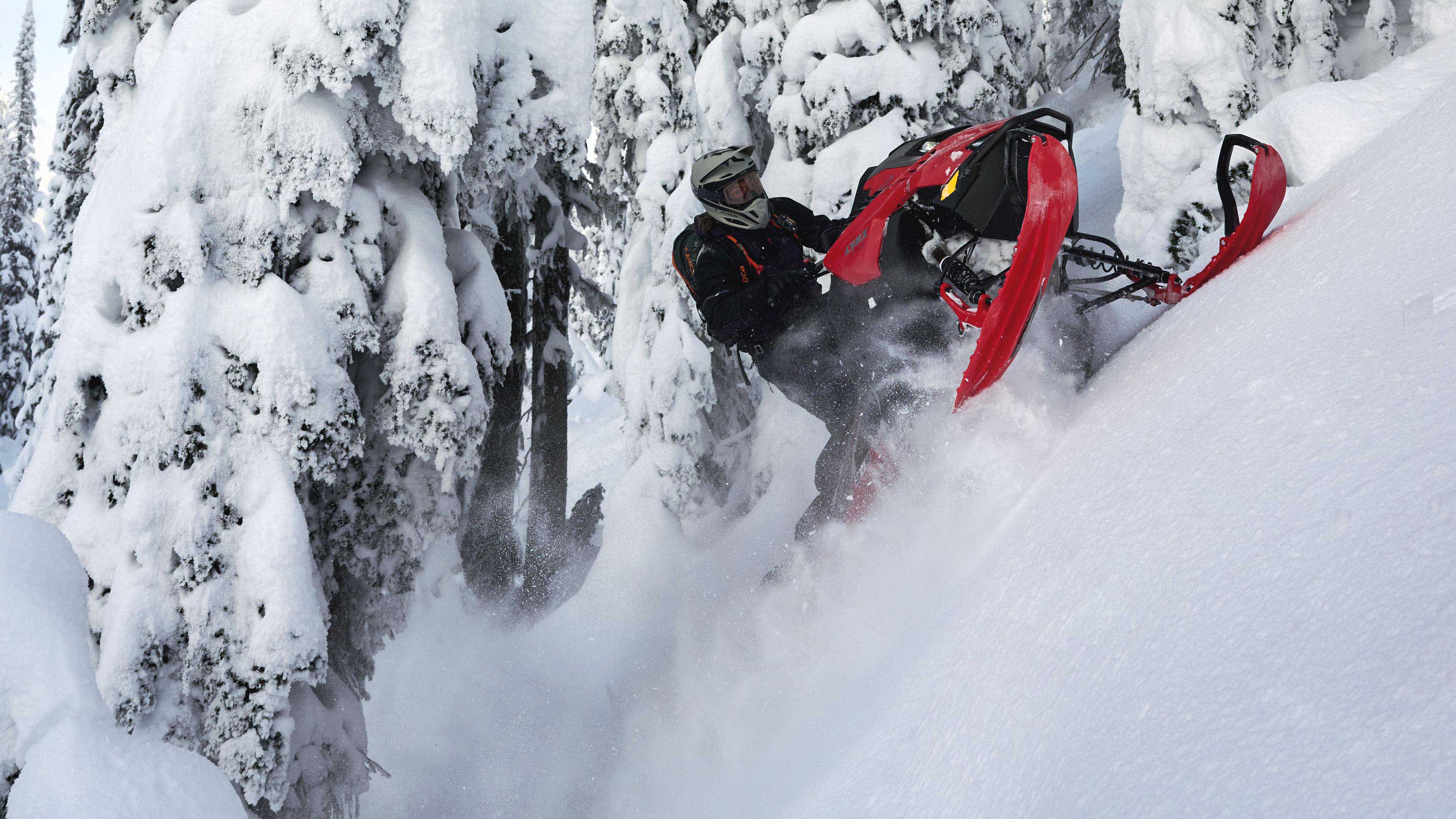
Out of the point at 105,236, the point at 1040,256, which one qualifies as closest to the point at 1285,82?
the point at 1040,256

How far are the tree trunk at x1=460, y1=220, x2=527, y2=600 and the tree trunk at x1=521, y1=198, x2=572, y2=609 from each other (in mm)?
728

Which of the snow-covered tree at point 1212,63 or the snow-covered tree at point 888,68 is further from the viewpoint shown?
the snow-covered tree at point 888,68

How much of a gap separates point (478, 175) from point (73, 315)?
96.0 inches

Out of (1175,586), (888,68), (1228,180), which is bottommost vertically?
(888,68)

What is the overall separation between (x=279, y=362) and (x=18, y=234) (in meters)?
29.0

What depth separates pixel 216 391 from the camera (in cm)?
495

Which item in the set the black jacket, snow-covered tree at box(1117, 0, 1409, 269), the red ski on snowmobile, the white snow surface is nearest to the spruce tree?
snow-covered tree at box(1117, 0, 1409, 269)

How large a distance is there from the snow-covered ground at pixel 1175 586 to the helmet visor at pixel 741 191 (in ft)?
5.90

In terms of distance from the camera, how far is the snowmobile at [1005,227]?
12.5 ft

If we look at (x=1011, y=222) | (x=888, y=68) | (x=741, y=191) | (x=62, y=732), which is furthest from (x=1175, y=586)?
(x=888, y=68)

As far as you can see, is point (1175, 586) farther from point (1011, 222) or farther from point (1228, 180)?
point (1228, 180)

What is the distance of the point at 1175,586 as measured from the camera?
5.88 feet

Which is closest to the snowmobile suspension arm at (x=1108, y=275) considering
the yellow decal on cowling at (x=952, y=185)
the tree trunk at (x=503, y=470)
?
the yellow decal on cowling at (x=952, y=185)

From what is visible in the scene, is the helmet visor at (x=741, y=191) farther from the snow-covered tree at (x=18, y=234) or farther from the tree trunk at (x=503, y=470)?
the snow-covered tree at (x=18, y=234)
